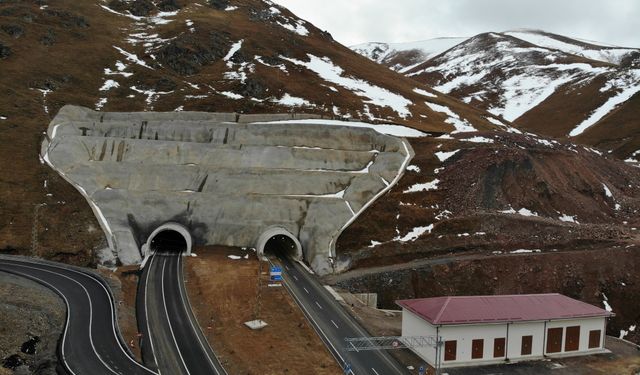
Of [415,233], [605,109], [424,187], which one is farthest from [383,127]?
[605,109]

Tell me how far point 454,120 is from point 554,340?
256 feet

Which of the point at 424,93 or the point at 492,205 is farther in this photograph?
the point at 424,93

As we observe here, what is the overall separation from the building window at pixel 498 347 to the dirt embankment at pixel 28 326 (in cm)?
3278

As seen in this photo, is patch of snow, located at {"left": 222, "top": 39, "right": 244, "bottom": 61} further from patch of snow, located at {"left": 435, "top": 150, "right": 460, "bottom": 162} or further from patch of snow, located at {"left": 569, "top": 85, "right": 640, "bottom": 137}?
patch of snow, located at {"left": 569, "top": 85, "right": 640, "bottom": 137}

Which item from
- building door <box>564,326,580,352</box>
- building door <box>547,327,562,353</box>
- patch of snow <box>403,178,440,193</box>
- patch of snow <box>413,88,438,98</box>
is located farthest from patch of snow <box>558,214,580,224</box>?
patch of snow <box>413,88,438,98</box>

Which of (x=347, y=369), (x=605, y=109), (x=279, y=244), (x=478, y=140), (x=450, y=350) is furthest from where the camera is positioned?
(x=605, y=109)

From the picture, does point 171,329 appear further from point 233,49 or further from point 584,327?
point 233,49

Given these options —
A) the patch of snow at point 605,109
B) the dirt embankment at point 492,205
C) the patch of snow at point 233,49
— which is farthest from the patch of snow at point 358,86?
the patch of snow at point 605,109

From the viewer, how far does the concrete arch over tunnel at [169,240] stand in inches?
2451

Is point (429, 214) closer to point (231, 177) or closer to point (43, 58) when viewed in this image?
point (231, 177)

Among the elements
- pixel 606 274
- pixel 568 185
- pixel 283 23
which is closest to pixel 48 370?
pixel 606 274

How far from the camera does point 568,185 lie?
7688 centimetres

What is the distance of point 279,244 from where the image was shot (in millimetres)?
68812

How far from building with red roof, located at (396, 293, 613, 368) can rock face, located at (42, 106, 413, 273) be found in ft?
68.7
